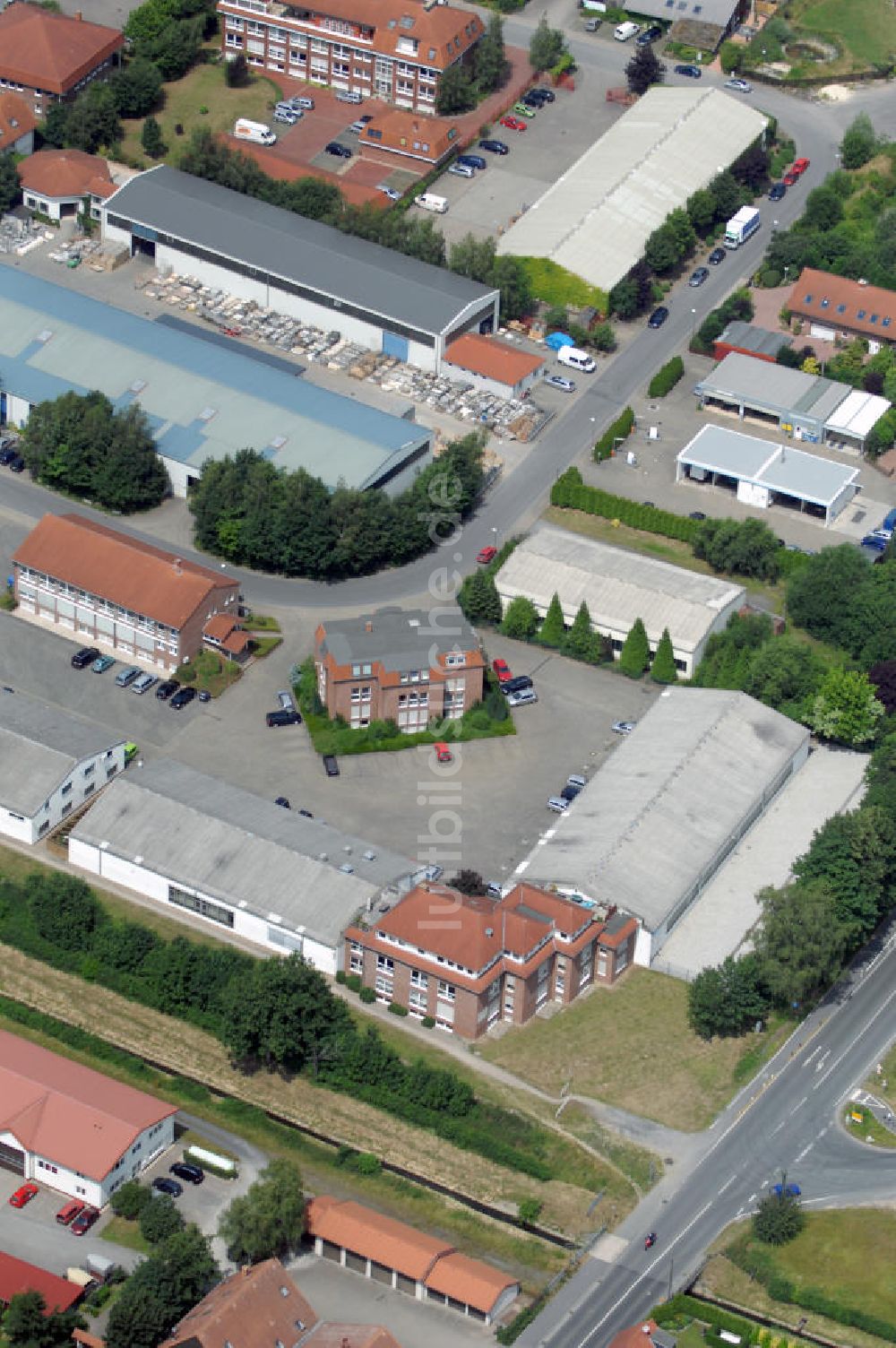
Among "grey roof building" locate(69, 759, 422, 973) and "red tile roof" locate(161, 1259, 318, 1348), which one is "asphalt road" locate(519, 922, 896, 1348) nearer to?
"red tile roof" locate(161, 1259, 318, 1348)

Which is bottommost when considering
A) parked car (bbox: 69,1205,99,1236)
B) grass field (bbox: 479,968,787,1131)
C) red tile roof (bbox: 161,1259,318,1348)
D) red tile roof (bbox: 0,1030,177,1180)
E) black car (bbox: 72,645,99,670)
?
parked car (bbox: 69,1205,99,1236)

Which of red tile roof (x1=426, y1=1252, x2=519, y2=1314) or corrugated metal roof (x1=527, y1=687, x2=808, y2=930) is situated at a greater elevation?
corrugated metal roof (x1=527, y1=687, x2=808, y2=930)

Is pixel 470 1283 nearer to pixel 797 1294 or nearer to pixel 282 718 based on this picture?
pixel 797 1294

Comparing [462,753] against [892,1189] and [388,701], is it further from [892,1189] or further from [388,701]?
[892,1189]

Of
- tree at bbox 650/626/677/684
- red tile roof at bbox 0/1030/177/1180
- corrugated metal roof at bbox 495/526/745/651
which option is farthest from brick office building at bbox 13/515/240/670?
red tile roof at bbox 0/1030/177/1180

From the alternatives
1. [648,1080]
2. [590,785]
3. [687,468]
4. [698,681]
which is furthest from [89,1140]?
[687,468]

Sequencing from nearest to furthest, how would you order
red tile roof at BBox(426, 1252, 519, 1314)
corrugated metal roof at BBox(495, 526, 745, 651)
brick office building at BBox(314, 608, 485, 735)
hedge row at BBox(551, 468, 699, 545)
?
red tile roof at BBox(426, 1252, 519, 1314) < brick office building at BBox(314, 608, 485, 735) < corrugated metal roof at BBox(495, 526, 745, 651) < hedge row at BBox(551, 468, 699, 545)

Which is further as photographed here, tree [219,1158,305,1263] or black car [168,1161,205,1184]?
black car [168,1161,205,1184]

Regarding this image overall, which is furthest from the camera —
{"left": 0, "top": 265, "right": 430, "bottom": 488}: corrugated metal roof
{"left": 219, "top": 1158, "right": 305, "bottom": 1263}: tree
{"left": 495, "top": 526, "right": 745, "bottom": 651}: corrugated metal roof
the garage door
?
{"left": 0, "top": 265, "right": 430, "bottom": 488}: corrugated metal roof
